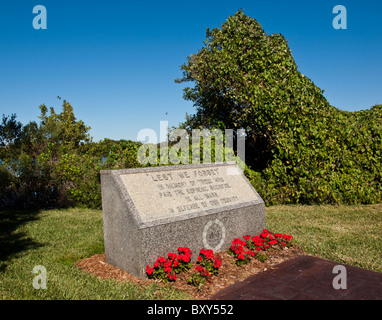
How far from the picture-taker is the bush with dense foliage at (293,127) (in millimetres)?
9742

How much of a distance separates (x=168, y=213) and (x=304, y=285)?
2.22m

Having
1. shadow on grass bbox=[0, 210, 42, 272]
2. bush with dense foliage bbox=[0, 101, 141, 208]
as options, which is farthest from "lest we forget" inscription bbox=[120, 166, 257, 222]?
bush with dense foliage bbox=[0, 101, 141, 208]

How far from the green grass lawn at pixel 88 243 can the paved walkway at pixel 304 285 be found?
551 millimetres

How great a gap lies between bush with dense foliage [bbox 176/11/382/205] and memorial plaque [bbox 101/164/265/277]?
4.06m

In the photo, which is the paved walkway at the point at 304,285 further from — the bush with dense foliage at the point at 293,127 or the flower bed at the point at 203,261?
the bush with dense foliage at the point at 293,127

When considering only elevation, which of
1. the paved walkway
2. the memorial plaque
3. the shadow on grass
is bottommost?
the paved walkway

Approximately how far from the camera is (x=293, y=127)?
9.73 metres

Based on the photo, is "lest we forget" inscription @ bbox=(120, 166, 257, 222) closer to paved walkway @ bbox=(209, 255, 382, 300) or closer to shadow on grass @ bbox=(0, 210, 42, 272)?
paved walkway @ bbox=(209, 255, 382, 300)

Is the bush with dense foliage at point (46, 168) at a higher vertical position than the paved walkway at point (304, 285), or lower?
higher

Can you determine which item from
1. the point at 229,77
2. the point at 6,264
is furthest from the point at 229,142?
the point at 6,264

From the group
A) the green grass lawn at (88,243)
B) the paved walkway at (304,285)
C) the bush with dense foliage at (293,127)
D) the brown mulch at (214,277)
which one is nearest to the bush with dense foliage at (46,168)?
the green grass lawn at (88,243)

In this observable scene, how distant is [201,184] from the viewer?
234 inches

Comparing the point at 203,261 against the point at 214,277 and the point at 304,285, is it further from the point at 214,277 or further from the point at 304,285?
the point at 304,285

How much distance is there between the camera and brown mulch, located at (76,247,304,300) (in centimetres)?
421
